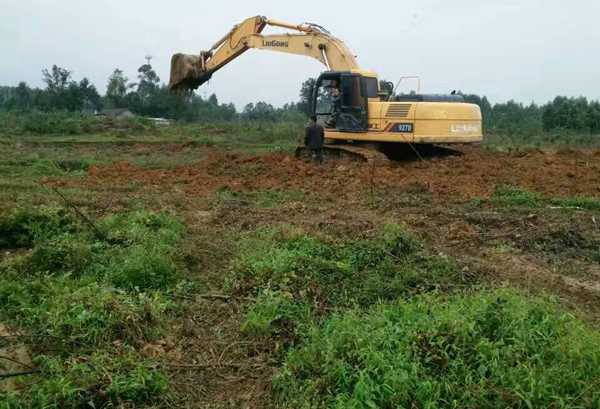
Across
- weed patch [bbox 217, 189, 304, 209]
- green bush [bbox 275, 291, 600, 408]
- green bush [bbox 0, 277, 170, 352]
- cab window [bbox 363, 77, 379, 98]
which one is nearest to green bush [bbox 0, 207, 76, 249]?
green bush [bbox 0, 277, 170, 352]

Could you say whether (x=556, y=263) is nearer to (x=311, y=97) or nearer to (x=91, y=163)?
(x=311, y=97)

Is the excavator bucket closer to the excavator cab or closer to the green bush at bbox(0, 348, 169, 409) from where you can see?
the excavator cab

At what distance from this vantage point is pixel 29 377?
3.56 metres

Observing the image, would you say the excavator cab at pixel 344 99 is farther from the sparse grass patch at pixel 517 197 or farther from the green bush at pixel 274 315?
the green bush at pixel 274 315

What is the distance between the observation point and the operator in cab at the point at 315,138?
12734 mm

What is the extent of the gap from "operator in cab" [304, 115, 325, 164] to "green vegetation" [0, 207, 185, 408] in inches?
248

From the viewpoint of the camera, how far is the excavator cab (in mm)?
12719

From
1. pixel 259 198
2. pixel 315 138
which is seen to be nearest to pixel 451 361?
pixel 259 198

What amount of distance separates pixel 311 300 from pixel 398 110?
8.46 meters

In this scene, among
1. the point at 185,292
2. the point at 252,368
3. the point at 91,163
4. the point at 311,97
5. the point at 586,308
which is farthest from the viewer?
the point at 91,163

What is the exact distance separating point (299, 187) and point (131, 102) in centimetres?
4755

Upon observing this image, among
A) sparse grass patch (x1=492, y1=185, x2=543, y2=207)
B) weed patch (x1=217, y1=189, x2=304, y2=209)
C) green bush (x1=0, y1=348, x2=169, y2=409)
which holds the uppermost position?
sparse grass patch (x1=492, y1=185, x2=543, y2=207)

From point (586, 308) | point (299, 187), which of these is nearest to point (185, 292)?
point (586, 308)

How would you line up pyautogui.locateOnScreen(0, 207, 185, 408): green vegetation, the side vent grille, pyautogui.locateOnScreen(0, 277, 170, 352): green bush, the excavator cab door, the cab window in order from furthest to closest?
the cab window < the excavator cab door < the side vent grille < pyautogui.locateOnScreen(0, 277, 170, 352): green bush < pyautogui.locateOnScreen(0, 207, 185, 408): green vegetation
